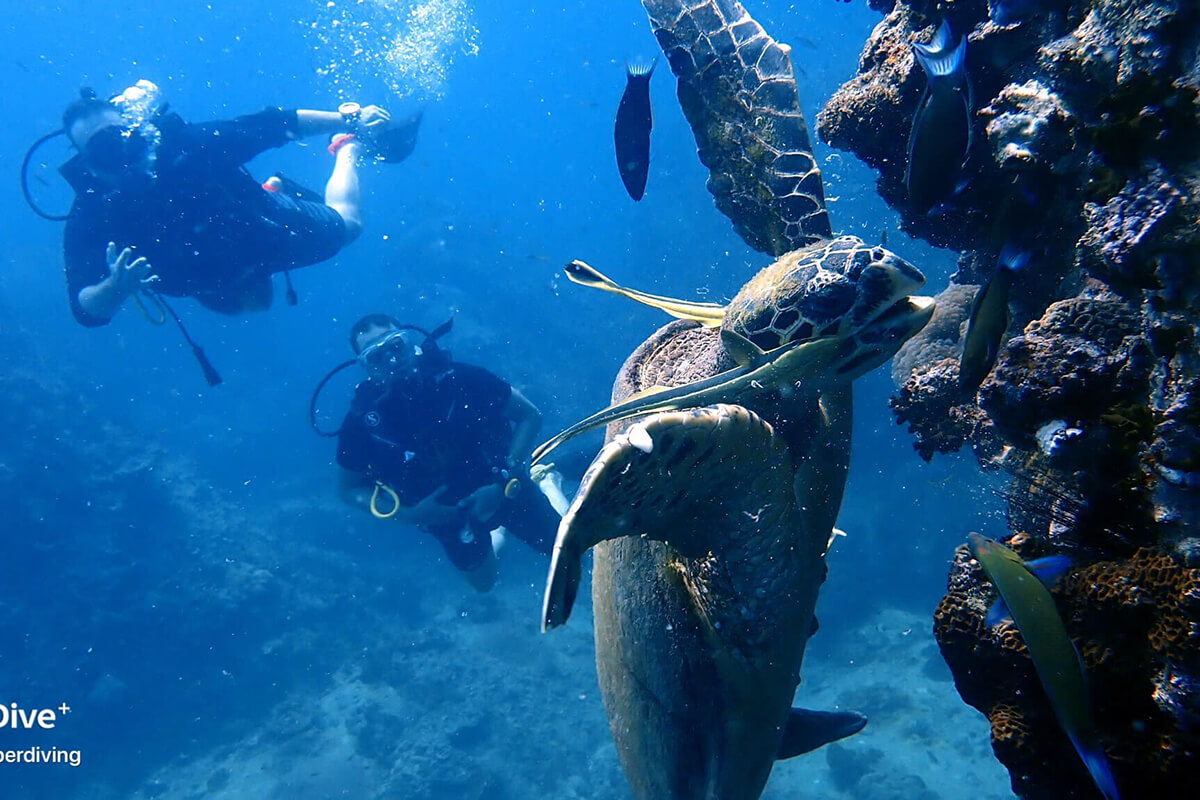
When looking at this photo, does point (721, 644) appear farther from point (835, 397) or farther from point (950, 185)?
point (950, 185)

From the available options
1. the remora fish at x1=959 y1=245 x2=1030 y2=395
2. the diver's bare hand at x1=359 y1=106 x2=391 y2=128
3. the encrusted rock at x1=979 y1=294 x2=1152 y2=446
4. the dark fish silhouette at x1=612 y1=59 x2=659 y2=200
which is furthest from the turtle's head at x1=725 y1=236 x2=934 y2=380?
the diver's bare hand at x1=359 y1=106 x2=391 y2=128

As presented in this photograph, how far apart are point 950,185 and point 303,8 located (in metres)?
79.9

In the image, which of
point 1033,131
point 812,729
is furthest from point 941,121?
point 812,729

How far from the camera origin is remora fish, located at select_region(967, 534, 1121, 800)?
48.7 inches

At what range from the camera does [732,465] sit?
1702 millimetres

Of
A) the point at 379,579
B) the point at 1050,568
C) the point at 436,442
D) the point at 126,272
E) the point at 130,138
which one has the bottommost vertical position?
the point at 1050,568

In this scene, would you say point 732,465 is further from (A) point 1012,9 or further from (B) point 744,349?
(A) point 1012,9

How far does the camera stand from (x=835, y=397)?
2.31 m

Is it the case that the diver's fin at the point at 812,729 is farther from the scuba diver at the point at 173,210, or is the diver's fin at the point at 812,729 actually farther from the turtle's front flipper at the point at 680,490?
the scuba diver at the point at 173,210

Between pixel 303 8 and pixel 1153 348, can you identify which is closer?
pixel 1153 348

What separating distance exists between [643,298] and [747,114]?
1.17 meters

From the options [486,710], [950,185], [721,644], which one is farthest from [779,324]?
[486,710]

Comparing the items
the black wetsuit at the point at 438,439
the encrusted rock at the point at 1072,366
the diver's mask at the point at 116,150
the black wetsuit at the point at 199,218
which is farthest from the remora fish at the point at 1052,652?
the diver's mask at the point at 116,150

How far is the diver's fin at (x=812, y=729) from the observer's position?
9.67 ft
